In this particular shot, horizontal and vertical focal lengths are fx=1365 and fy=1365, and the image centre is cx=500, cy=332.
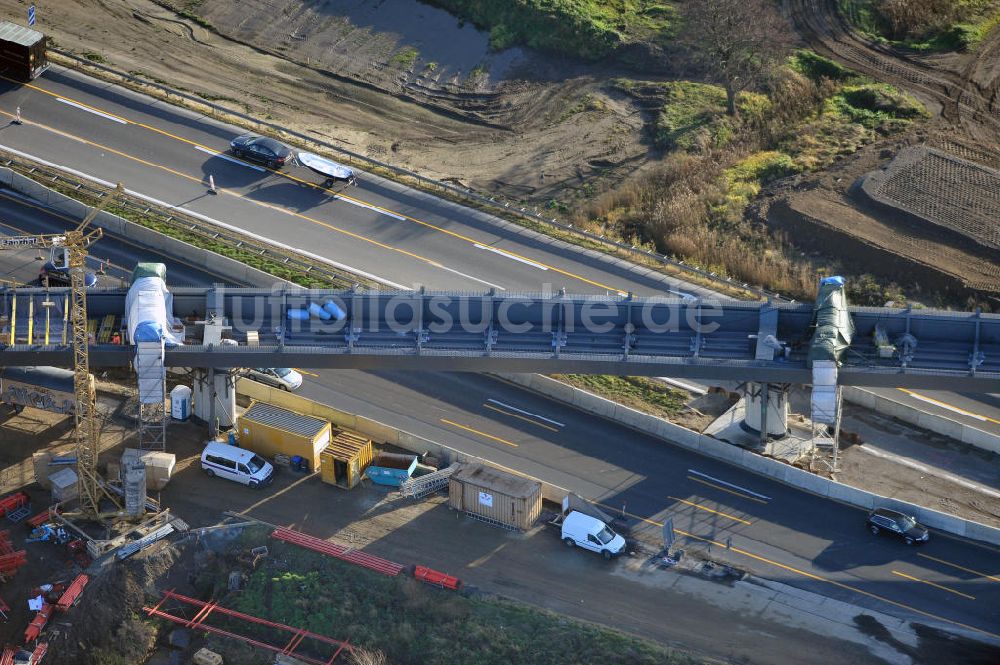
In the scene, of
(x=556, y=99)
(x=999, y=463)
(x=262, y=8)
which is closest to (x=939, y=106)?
(x=556, y=99)

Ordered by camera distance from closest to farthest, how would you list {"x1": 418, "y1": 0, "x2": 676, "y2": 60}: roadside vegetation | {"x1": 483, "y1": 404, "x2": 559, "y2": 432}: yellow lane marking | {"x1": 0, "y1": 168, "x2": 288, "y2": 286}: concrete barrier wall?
1. {"x1": 483, "y1": 404, "x2": 559, "y2": 432}: yellow lane marking
2. {"x1": 0, "y1": 168, "x2": 288, "y2": 286}: concrete barrier wall
3. {"x1": 418, "y1": 0, "x2": 676, "y2": 60}: roadside vegetation

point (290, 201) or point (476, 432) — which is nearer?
point (476, 432)

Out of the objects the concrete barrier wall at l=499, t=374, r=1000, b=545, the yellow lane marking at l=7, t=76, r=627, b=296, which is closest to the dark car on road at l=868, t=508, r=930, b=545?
the concrete barrier wall at l=499, t=374, r=1000, b=545

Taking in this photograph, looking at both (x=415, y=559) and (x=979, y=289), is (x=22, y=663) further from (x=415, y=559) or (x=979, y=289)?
(x=979, y=289)

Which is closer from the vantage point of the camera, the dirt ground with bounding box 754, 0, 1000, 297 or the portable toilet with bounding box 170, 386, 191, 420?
the portable toilet with bounding box 170, 386, 191, 420

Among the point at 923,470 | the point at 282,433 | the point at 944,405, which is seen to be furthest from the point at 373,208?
the point at 923,470

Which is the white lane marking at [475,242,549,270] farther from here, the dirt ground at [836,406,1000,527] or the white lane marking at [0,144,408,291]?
the dirt ground at [836,406,1000,527]

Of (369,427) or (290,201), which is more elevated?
(290,201)

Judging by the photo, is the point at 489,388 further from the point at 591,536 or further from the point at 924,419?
the point at 924,419
